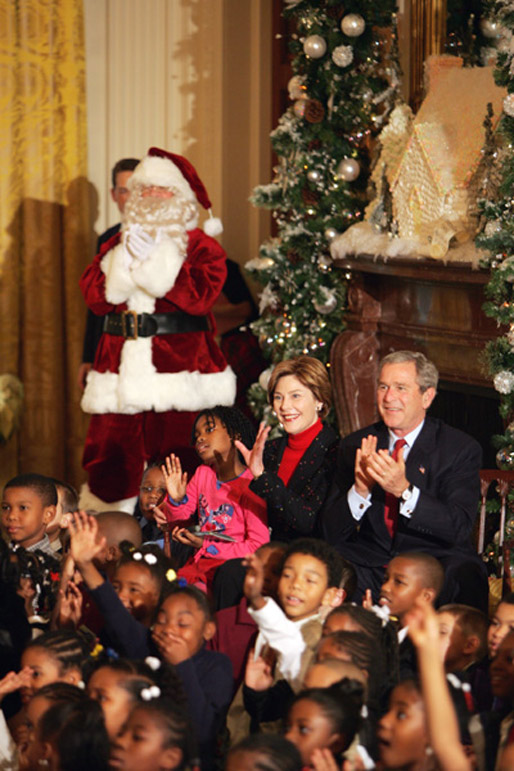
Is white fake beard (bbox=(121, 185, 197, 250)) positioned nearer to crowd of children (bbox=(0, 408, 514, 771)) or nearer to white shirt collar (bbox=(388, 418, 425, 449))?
crowd of children (bbox=(0, 408, 514, 771))

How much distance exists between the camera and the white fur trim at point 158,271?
17.2 feet

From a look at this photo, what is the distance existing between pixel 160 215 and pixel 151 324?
516 mm

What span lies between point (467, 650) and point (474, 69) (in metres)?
3.01

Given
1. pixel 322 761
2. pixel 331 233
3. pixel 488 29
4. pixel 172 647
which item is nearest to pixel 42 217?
pixel 331 233

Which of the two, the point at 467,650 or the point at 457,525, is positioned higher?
the point at 457,525

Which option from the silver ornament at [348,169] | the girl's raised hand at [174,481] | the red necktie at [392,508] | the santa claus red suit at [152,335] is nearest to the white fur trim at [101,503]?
the santa claus red suit at [152,335]

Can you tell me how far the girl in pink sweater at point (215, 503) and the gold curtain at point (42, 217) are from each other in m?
2.70

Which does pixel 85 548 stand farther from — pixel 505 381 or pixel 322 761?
A: pixel 505 381

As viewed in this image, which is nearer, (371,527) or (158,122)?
(371,527)

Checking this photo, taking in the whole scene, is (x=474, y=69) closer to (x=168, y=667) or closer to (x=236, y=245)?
(x=236, y=245)

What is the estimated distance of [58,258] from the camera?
6734mm

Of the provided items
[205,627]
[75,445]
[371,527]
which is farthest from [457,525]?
[75,445]

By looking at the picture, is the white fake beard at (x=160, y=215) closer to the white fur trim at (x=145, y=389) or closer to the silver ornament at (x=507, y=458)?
the white fur trim at (x=145, y=389)

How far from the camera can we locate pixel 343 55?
18.5 ft
